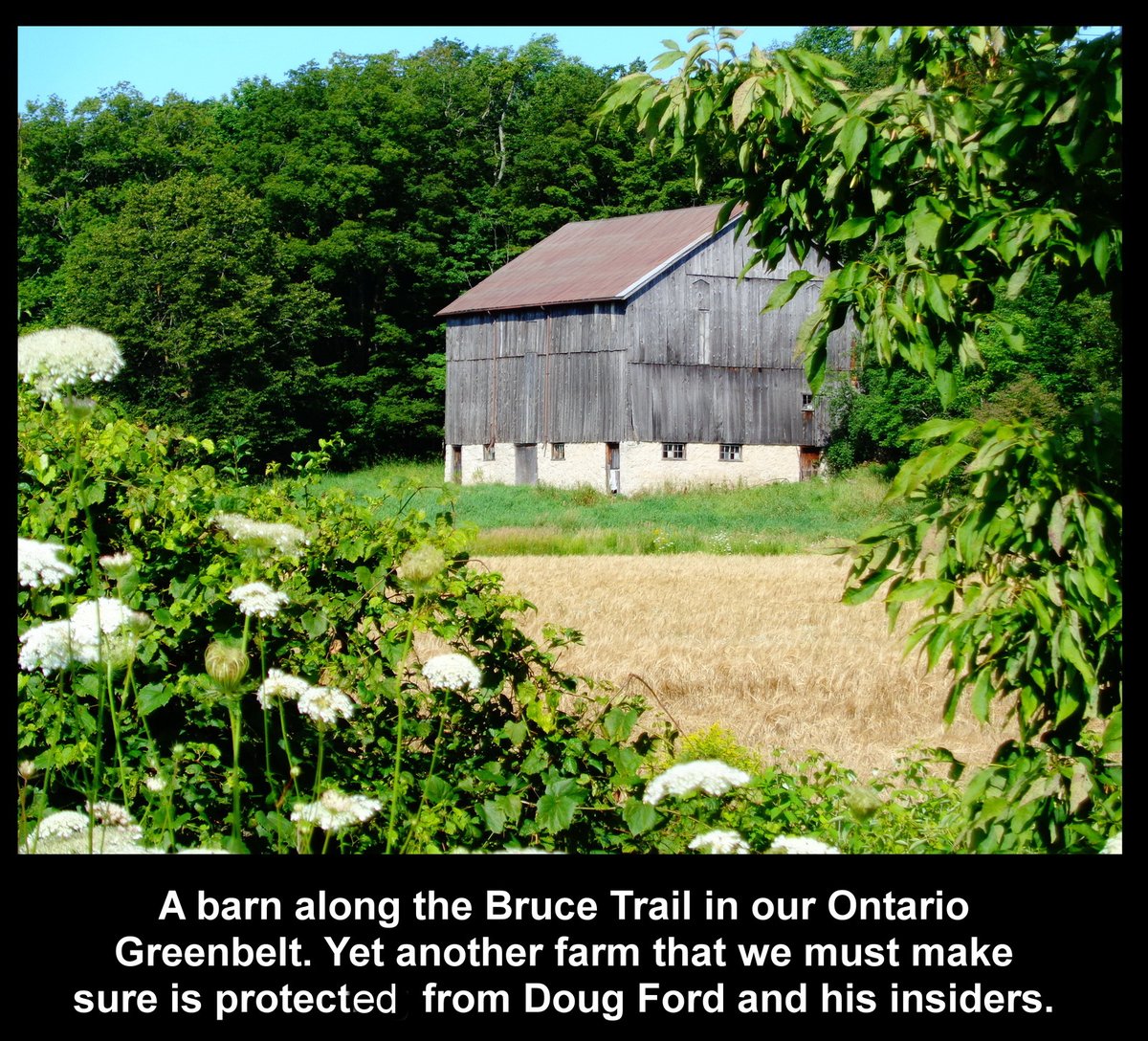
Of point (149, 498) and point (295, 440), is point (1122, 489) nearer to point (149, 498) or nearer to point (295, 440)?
point (149, 498)

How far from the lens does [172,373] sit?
49.4 m

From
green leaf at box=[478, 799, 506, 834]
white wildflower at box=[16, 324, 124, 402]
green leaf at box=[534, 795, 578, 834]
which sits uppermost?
white wildflower at box=[16, 324, 124, 402]

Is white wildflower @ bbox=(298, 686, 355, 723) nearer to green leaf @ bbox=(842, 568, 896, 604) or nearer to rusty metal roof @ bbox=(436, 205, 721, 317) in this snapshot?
green leaf @ bbox=(842, 568, 896, 604)

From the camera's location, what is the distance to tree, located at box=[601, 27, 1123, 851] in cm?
264

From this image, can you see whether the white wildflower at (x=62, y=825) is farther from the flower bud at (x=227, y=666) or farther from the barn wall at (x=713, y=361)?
the barn wall at (x=713, y=361)

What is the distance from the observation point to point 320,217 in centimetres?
6006

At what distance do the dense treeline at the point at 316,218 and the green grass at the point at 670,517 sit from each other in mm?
10270

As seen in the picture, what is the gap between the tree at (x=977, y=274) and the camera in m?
2.64

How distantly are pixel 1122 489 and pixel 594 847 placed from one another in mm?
2090

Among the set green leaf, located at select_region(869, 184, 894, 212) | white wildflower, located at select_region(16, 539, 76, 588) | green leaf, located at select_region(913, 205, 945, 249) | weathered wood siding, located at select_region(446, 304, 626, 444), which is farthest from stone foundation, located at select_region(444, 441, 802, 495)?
white wildflower, located at select_region(16, 539, 76, 588)

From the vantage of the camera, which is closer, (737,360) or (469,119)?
(737,360)

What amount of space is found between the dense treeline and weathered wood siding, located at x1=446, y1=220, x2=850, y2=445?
1026 cm

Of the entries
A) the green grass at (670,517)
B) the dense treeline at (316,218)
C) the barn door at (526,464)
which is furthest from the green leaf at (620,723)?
the dense treeline at (316,218)
